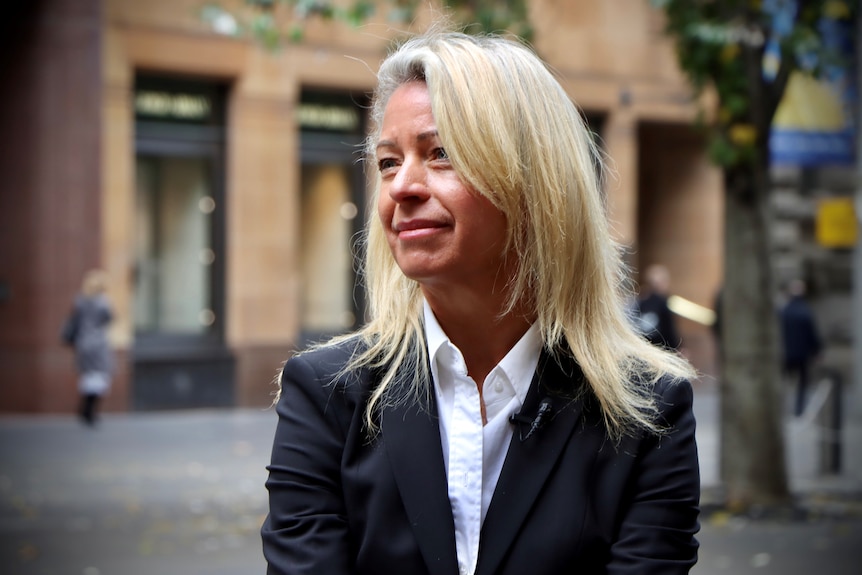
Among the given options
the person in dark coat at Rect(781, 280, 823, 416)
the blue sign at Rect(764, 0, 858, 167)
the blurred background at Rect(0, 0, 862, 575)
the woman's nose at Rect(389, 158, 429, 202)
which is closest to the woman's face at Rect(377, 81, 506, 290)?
the woman's nose at Rect(389, 158, 429, 202)

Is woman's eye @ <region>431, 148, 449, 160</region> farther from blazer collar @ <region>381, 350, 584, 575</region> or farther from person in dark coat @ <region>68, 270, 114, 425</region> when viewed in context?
person in dark coat @ <region>68, 270, 114, 425</region>

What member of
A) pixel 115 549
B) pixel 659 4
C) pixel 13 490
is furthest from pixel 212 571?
pixel 659 4

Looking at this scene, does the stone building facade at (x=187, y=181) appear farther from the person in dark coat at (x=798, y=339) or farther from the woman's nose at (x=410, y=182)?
the woman's nose at (x=410, y=182)

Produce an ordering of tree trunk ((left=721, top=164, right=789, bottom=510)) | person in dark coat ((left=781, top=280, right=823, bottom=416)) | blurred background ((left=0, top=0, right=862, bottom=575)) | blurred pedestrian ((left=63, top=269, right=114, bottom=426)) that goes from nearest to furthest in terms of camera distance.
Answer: tree trunk ((left=721, top=164, right=789, bottom=510)) < blurred pedestrian ((left=63, top=269, right=114, bottom=426)) < blurred background ((left=0, top=0, right=862, bottom=575)) < person in dark coat ((left=781, top=280, right=823, bottom=416))

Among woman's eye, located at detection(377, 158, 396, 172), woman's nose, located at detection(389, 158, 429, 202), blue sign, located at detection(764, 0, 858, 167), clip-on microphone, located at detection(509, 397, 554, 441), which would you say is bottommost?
clip-on microphone, located at detection(509, 397, 554, 441)

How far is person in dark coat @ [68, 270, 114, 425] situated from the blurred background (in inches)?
18.3

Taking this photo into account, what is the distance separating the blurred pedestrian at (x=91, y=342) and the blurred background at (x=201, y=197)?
18.1 inches

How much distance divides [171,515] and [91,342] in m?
6.65

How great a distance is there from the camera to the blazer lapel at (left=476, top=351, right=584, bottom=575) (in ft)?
7.55

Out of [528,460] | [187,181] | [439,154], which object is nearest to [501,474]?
[528,460]

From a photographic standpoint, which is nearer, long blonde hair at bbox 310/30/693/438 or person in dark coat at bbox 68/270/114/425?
long blonde hair at bbox 310/30/693/438

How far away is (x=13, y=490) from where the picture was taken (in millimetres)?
11602

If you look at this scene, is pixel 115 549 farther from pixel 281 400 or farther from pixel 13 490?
pixel 281 400

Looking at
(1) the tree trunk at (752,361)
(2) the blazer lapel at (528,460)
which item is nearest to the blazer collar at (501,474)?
(2) the blazer lapel at (528,460)
